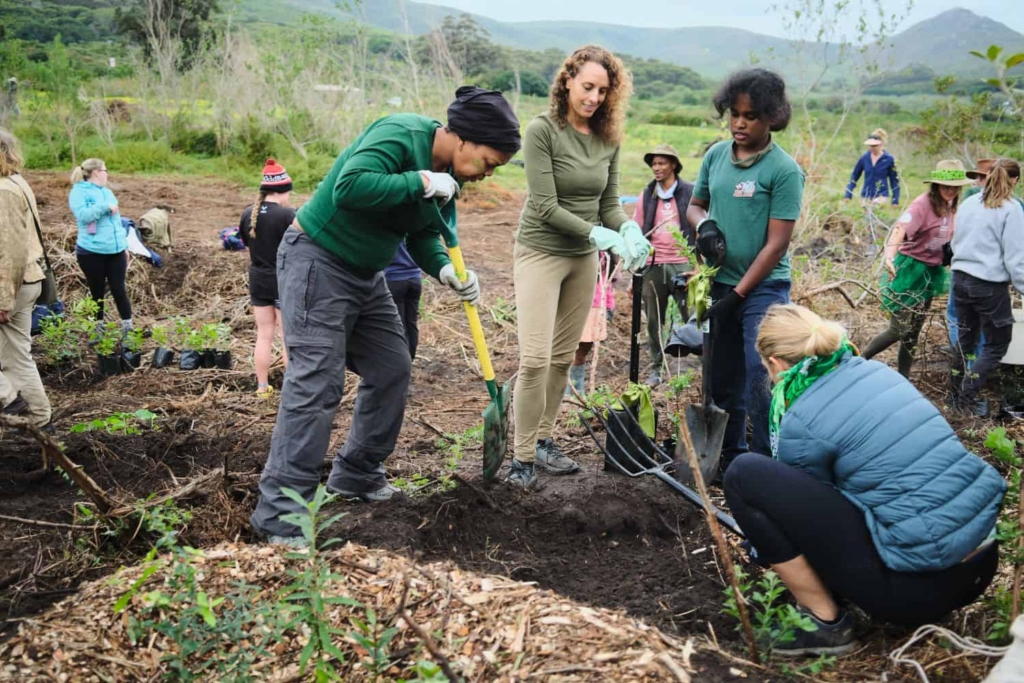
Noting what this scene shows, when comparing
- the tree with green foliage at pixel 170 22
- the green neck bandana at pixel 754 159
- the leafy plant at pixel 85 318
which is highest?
the tree with green foliage at pixel 170 22

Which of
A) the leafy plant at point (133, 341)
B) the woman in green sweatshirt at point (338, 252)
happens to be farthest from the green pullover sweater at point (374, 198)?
the leafy plant at point (133, 341)

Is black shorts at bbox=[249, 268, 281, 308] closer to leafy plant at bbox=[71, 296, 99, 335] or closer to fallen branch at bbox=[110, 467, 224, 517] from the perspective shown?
leafy plant at bbox=[71, 296, 99, 335]

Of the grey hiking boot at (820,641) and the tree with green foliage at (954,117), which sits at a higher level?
the tree with green foliage at (954,117)

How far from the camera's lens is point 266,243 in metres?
5.50

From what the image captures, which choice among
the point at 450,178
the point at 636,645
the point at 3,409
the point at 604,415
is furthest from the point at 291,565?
the point at 3,409

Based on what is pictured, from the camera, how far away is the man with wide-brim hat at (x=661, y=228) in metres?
6.09

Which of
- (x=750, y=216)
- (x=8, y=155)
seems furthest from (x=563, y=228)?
(x=8, y=155)

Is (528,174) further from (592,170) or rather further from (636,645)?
(636,645)

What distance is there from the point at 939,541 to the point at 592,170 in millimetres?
2069

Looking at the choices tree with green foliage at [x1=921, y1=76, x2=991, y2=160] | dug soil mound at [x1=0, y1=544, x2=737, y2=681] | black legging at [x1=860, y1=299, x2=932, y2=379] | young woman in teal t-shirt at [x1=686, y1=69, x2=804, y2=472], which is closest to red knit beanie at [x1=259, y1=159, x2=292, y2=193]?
young woman in teal t-shirt at [x1=686, y1=69, x2=804, y2=472]

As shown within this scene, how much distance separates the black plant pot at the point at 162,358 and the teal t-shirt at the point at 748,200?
466cm

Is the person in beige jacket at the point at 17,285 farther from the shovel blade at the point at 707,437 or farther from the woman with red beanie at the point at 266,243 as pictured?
the shovel blade at the point at 707,437

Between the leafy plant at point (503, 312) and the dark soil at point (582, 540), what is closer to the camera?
the dark soil at point (582, 540)

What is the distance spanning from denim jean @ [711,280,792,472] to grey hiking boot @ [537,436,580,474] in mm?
787
